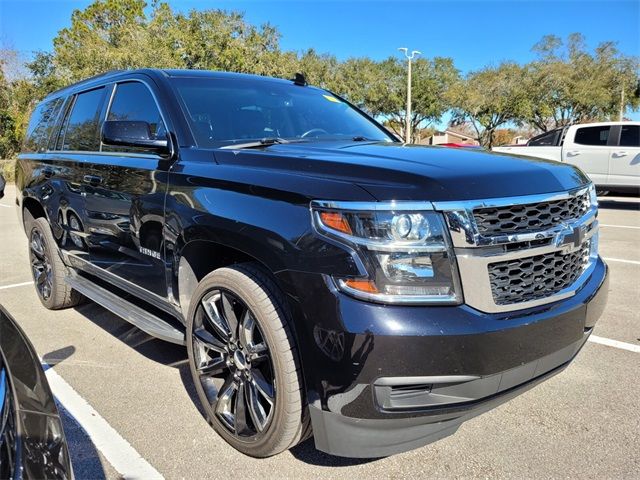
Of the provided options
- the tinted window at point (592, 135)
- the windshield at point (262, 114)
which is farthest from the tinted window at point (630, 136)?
the windshield at point (262, 114)

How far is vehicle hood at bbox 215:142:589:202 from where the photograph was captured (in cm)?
194

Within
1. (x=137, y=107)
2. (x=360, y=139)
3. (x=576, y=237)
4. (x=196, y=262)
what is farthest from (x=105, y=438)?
(x=576, y=237)

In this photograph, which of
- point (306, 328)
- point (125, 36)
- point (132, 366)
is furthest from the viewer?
point (125, 36)

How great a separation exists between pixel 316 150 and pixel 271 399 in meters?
1.25

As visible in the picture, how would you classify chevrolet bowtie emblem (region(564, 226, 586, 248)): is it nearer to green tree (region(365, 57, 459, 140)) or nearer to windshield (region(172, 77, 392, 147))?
windshield (region(172, 77, 392, 147))

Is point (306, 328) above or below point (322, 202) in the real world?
below

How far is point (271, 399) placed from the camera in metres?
2.24

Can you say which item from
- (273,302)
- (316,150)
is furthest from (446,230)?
(316,150)

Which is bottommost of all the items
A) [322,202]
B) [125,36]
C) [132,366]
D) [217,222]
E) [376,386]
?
[132,366]

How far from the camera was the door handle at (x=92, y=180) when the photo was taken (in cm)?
351

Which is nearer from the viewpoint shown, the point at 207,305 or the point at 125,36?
the point at 207,305

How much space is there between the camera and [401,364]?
6.03 ft

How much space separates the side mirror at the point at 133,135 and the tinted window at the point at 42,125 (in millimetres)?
2270

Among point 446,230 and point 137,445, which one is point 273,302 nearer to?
point 446,230
